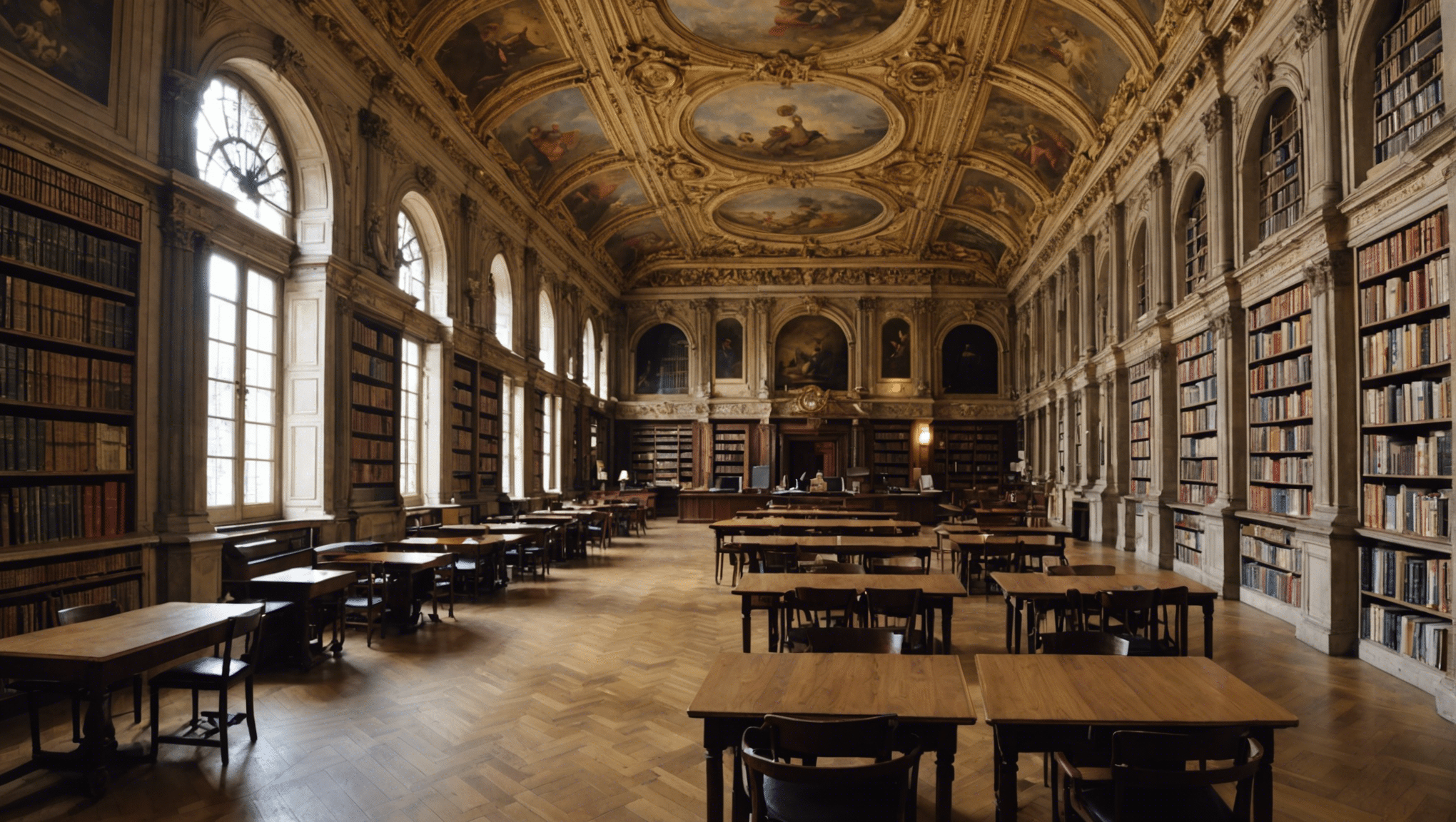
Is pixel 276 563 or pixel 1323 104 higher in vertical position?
pixel 1323 104

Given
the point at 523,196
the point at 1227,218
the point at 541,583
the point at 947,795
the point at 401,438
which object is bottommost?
the point at 541,583

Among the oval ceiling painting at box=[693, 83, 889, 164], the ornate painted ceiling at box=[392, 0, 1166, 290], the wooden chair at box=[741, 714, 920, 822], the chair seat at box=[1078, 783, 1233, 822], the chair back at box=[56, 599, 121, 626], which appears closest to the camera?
the wooden chair at box=[741, 714, 920, 822]

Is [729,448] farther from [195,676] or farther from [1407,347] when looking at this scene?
[195,676]

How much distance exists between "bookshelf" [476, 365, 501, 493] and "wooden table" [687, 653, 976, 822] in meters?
11.5

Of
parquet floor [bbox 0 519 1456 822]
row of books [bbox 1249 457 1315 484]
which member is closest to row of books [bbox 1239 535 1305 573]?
row of books [bbox 1249 457 1315 484]

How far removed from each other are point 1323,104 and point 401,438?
11.1m

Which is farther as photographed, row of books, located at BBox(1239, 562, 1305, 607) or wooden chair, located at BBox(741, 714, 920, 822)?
row of books, located at BBox(1239, 562, 1305, 607)

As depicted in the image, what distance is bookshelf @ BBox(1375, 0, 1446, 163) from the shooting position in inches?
237

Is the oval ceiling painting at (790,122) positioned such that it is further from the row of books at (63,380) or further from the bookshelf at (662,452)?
the row of books at (63,380)

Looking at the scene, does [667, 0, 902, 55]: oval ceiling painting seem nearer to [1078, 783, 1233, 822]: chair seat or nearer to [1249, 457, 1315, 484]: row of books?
[1249, 457, 1315, 484]: row of books

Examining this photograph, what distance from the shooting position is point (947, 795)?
2693mm

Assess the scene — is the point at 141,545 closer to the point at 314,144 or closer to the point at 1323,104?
the point at 314,144

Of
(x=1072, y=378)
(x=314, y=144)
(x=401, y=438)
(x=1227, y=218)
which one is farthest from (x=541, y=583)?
(x=1072, y=378)

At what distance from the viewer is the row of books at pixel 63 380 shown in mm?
5258
